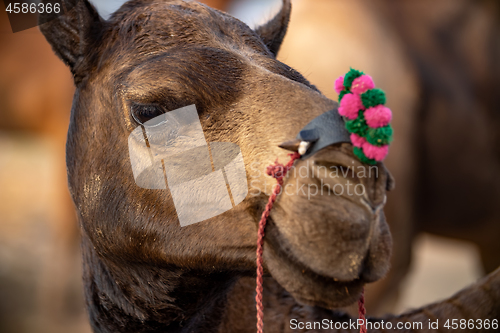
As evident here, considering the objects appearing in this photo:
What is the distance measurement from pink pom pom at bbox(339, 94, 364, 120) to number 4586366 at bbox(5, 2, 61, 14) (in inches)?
38.9

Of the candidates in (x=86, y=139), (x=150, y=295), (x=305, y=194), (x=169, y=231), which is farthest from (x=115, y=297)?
(x=305, y=194)

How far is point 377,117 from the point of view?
1.03 m

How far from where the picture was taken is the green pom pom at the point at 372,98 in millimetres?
1048

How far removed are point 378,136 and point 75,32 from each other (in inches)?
41.2

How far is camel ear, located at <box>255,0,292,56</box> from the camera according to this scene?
178cm

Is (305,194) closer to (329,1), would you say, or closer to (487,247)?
(329,1)

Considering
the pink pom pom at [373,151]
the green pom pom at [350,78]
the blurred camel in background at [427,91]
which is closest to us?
the pink pom pom at [373,151]

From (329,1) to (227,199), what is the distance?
9.88 ft

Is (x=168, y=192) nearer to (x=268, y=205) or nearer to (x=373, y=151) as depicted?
(x=268, y=205)

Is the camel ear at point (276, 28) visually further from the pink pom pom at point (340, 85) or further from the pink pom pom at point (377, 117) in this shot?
the pink pom pom at point (377, 117)

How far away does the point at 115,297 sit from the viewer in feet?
4.96

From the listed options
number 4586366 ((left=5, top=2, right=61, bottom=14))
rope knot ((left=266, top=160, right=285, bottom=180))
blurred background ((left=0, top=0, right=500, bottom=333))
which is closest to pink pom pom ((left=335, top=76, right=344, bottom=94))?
rope knot ((left=266, top=160, right=285, bottom=180))

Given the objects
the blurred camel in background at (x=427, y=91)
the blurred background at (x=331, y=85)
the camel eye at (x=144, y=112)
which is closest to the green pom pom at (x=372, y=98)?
the camel eye at (x=144, y=112)

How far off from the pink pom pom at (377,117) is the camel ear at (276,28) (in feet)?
2.76
